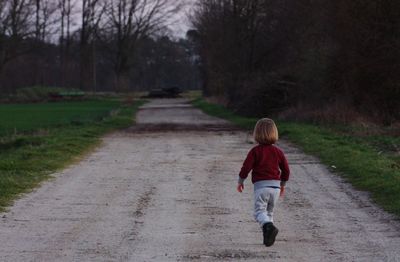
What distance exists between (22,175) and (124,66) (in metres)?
78.7

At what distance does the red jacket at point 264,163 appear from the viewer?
7566 mm

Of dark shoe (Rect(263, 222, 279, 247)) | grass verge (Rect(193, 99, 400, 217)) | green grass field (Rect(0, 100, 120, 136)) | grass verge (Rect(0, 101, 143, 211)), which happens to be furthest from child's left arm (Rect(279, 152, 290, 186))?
green grass field (Rect(0, 100, 120, 136))

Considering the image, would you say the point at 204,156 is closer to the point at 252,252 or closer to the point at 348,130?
the point at 348,130

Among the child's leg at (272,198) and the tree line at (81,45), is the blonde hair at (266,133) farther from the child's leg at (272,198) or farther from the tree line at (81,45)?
the tree line at (81,45)

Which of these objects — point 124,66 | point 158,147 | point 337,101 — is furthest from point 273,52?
point 124,66

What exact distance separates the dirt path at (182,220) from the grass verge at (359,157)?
33 cm

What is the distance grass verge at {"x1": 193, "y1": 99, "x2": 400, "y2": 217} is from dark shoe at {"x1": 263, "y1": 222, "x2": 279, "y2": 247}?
255 cm

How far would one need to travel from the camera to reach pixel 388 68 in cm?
2505

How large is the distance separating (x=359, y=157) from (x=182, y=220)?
285 inches

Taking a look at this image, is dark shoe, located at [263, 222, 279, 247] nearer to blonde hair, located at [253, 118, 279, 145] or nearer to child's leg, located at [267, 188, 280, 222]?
child's leg, located at [267, 188, 280, 222]

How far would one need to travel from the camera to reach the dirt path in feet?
22.7

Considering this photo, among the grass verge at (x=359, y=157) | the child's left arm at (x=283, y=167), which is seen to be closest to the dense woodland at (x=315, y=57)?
the grass verge at (x=359, y=157)

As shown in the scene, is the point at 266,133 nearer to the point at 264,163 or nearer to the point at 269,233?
the point at 264,163

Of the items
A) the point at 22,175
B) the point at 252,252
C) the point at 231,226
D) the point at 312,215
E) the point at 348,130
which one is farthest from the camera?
the point at 348,130
